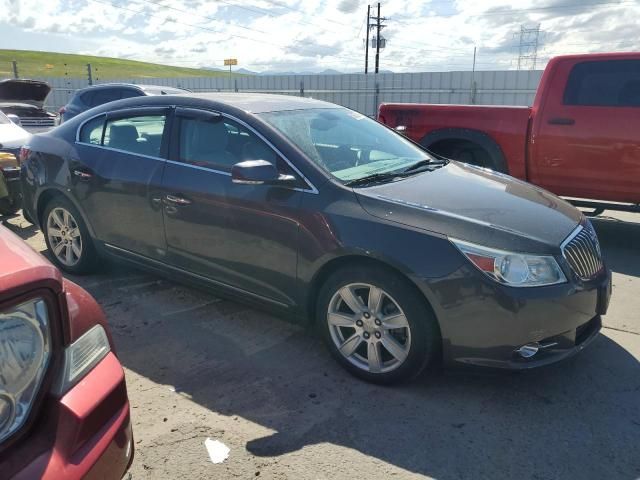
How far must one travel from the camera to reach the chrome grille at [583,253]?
3008mm

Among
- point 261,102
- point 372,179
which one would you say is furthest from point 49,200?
point 372,179

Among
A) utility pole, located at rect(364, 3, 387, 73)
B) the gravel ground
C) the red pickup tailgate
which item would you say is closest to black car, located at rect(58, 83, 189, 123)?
the red pickup tailgate

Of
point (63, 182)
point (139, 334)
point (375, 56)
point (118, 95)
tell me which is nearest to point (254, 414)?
point (139, 334)

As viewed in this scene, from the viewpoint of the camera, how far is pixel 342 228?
3105 mm

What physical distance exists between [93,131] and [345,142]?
2.19 metres

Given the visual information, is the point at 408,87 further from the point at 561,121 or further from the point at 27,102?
the point at 27,102

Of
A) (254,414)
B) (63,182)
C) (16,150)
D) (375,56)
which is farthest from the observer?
(375,56)

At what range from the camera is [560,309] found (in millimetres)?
2834

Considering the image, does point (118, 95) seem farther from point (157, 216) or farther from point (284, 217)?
point (284, 217)

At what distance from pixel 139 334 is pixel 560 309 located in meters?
2.71

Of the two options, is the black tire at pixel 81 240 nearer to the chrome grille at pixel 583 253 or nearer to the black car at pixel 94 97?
the chrome grille at pixel 583 253

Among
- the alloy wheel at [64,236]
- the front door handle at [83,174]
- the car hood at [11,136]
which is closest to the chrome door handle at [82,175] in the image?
the front door handle at [83,174]

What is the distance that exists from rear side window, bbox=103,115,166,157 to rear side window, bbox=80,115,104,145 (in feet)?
0.26

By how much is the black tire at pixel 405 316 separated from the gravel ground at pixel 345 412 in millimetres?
97
